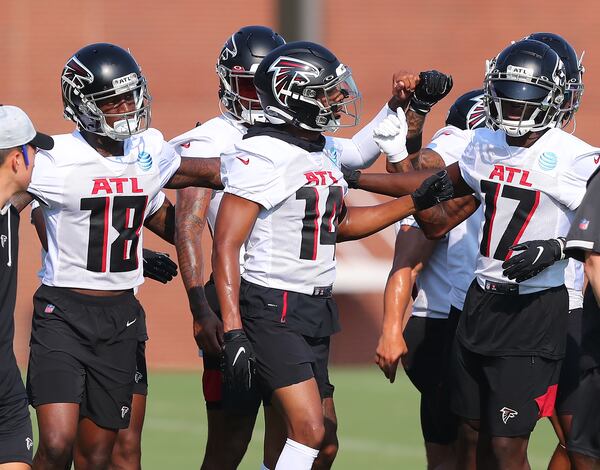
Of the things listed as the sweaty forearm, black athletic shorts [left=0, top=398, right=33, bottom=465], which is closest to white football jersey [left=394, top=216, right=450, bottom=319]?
the sweaty forearm

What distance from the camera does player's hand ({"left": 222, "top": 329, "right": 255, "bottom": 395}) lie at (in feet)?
17.4

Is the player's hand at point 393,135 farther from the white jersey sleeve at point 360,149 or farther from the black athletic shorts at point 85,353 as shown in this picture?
the black athletic shorts at point 85,353

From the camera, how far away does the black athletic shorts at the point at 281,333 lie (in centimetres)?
546

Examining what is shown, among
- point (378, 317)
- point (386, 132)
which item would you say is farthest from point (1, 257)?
point (378, 317)

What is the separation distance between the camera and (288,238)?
5.57 m

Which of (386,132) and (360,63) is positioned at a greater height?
(386,132)

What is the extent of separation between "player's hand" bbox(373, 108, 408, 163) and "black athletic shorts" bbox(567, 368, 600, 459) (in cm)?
133

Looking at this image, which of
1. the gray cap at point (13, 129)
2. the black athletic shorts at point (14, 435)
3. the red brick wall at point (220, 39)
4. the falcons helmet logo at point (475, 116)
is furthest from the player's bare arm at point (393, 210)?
the red brick wall at point (220, 39)

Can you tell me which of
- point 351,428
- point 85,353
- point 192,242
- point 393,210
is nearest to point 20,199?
point 85,353

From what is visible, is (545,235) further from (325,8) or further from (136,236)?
(325,8)

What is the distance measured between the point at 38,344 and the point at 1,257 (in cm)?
79

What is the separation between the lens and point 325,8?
13086 mm

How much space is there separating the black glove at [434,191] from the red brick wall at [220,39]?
22.8ft

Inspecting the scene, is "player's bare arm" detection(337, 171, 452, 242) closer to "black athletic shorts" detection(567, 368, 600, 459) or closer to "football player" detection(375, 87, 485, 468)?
"football player" detection(375, 87, 485, 468)
